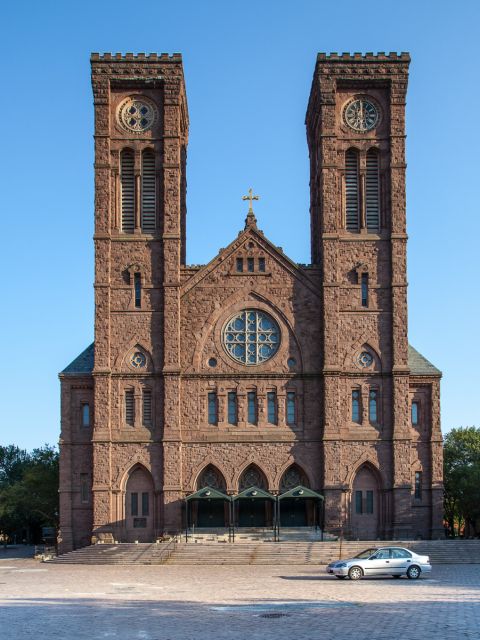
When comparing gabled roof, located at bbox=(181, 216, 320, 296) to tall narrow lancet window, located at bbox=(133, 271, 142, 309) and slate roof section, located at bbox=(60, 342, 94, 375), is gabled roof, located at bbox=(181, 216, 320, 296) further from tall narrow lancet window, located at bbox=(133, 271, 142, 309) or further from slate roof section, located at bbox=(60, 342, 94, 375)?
slate roof section, located at bbox=(60, 342, 94, 375)

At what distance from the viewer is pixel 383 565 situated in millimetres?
34625

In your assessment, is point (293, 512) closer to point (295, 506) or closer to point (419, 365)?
point (295, 506)

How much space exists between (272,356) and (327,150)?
12.2 meters

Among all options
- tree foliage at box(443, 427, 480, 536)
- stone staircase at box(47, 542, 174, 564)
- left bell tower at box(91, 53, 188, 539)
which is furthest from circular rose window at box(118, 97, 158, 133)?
tree foliage at box(443, 427, 480, 536)

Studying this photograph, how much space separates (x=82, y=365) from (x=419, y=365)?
19620 mm

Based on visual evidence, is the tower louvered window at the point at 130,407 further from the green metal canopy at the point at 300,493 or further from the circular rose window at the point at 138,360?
the green metal canopy at the point at 300,493

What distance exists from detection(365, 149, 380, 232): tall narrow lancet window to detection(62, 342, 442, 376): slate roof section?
313 inches

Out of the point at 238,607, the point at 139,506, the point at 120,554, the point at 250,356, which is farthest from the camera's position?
the point at 250,356

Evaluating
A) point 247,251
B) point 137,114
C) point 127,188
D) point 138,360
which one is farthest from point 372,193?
point 138,360

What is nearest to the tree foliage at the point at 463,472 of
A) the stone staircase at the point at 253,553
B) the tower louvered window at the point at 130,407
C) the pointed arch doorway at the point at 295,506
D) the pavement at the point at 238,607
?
the pointed arch doorway at the point at 295,506

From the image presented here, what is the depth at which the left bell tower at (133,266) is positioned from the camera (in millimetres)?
53438

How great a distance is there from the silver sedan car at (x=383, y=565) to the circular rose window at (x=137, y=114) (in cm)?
3067

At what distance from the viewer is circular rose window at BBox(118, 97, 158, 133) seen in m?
56.4

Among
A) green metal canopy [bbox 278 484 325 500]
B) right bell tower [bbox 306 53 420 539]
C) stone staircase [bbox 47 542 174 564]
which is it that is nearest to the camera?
stone staircase [bbox 47 542 174 564]
